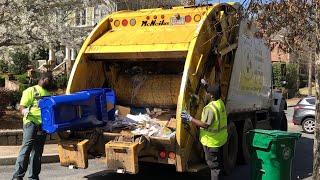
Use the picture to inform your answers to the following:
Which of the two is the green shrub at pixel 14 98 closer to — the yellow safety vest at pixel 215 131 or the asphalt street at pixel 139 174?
the asphalt street at pixel 139 174

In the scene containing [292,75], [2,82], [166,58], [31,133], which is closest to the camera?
[31,133]

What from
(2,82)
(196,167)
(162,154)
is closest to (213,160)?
(196,167)

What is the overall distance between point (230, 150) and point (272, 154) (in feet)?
5.43

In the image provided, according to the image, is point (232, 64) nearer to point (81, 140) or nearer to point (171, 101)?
point (171, 101)

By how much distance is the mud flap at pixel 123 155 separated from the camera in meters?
5.65

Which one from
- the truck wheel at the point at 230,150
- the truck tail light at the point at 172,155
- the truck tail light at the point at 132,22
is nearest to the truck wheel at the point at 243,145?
the truck wheel at the point at 230,150

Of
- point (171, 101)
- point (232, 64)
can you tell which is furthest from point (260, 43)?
point (171, 101)

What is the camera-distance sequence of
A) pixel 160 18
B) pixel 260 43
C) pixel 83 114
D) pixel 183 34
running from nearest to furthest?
pixel 83 114 < pixel 183 34 < pixel 160 18 < pixel 260 43

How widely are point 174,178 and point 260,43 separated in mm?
3580

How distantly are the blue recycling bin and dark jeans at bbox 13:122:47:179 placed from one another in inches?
15.3

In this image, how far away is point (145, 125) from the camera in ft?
21.4

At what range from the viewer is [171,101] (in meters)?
7.40

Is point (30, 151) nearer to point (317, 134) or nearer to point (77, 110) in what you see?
point (77, 110)

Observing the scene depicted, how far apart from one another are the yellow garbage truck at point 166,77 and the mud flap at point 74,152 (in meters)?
0.01
